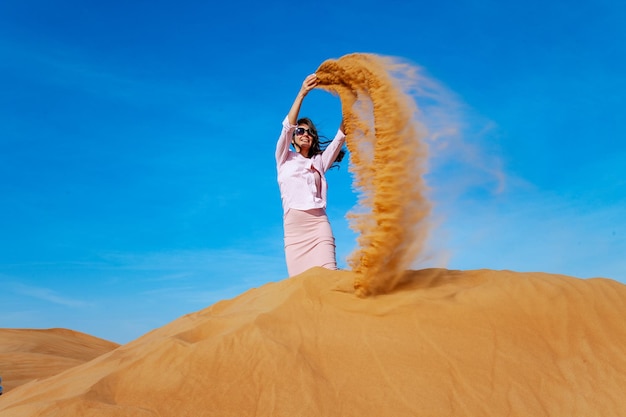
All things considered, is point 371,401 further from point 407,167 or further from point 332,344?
point 407,167

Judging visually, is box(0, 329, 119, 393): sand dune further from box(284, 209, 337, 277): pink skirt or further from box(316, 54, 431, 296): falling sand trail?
box(316, 54, 431, 296): falling sand trail

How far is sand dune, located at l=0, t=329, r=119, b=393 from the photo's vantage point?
7.92 m

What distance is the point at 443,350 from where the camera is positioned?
409cm

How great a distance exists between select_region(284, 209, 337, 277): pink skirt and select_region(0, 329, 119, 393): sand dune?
402cm

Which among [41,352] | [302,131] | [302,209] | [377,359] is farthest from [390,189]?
[41,352]

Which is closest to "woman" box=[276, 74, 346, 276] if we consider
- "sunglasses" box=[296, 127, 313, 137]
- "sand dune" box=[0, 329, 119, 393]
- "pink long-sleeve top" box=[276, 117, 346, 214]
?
"pink long-sleeve top" box=[276, 117, 346, 214]

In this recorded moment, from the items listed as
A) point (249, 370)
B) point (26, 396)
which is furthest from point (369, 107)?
point (26, 396)

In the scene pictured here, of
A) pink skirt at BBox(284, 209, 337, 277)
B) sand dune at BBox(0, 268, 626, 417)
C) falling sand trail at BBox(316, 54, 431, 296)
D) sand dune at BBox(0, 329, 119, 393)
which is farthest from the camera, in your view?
sand dune at BBox(0, 329, 119, 393)

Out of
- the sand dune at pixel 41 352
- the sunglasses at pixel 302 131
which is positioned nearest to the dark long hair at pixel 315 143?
the sunglasses at pixel 302 131

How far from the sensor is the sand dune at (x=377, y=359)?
355 cm

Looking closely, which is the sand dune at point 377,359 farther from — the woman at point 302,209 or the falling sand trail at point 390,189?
the woman at point 302,209

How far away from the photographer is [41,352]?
9812mm

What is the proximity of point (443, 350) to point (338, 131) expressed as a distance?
3345mm

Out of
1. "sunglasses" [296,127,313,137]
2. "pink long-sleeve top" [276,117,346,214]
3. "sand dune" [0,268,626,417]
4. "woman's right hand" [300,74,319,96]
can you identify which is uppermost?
"woman's right hand" [300,74,319,96]
